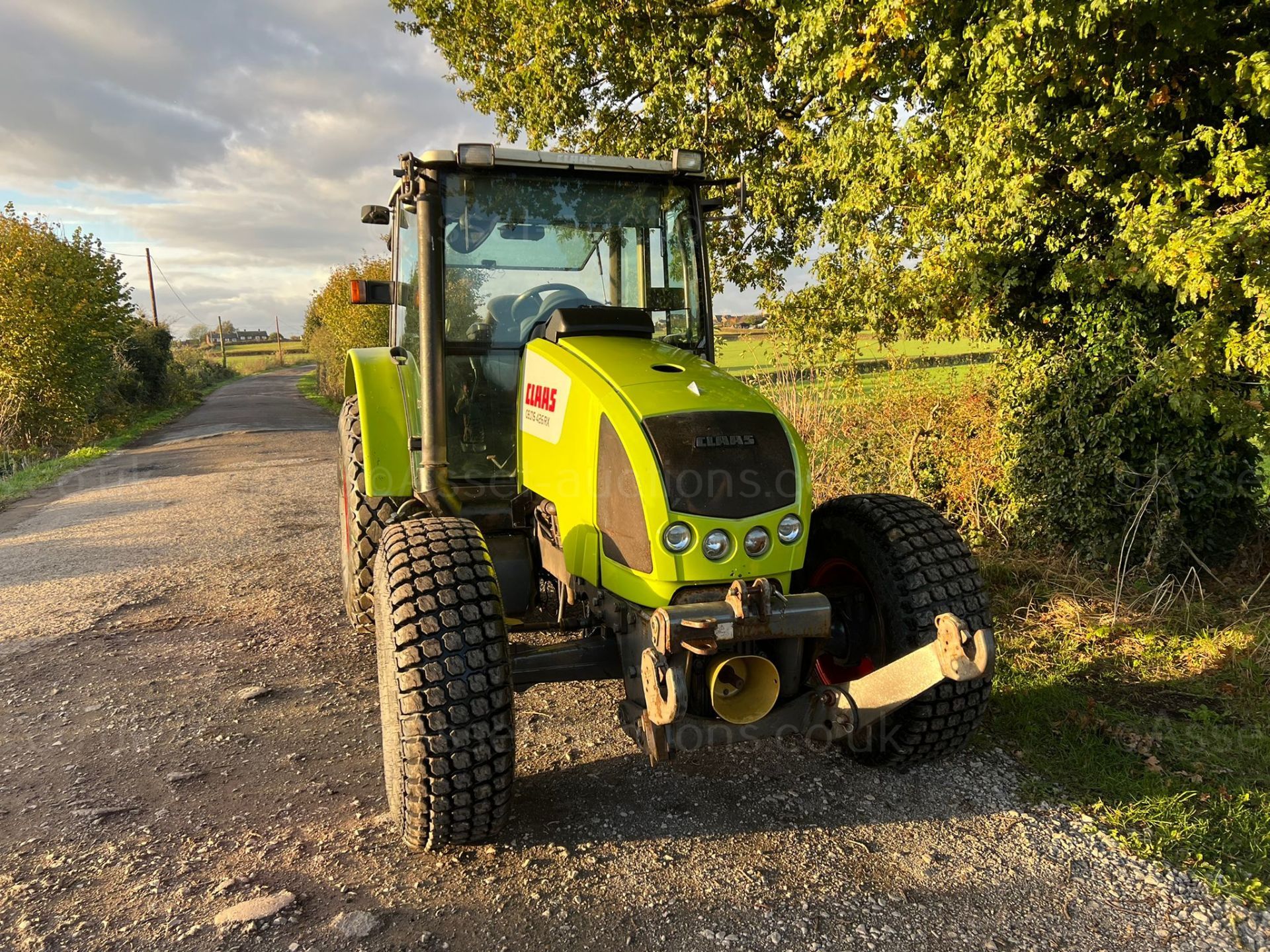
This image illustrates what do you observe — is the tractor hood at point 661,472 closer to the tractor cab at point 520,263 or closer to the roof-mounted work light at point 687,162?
the tractor cab at point 520,263

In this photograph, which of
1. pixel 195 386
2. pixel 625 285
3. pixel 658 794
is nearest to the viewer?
pixel 658 794

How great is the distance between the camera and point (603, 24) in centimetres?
755

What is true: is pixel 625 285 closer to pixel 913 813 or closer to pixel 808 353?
pixel 913 813

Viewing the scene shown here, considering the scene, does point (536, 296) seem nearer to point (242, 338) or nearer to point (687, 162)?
point (687, 162)

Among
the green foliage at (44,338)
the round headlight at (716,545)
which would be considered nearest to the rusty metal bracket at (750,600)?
the round headlight at (716,545)

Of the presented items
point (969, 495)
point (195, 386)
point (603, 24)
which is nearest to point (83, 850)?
point (969, 495)

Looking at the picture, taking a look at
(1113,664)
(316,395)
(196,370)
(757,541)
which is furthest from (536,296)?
(196,370)

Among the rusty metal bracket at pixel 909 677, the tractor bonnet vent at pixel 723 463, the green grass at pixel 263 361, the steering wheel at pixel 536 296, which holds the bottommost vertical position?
the rusty metal bracket at pixel 909 677

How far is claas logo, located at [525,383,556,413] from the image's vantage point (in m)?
3.22

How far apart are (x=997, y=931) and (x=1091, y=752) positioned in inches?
54.1

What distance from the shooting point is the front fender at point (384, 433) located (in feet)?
12.9

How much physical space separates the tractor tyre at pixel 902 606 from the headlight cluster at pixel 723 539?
0.59 meters

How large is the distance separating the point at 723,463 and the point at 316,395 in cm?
2675

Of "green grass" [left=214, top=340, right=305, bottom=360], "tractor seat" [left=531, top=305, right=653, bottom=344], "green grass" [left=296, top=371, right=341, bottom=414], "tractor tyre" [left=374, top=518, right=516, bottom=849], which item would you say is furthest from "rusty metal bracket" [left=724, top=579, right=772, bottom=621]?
"green grass" [left=214, top=340, right=305, bottom=360]
